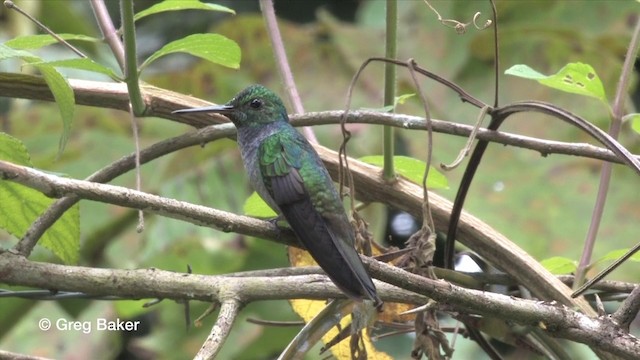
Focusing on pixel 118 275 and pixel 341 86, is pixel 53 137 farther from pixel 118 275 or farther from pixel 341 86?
pixel 118 275

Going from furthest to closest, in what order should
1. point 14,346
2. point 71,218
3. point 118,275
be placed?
point 14,346 → point 71,218 → point 118,275

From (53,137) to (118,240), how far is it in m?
0.63

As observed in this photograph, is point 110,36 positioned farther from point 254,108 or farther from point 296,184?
point 296,184

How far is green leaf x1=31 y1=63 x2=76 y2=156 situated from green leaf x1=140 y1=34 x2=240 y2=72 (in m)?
0.18

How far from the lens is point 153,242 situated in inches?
143

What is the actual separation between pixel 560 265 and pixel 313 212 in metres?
0.71

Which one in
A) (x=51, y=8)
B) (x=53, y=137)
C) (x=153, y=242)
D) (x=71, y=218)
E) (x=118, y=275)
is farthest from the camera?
(x=51, y=8)

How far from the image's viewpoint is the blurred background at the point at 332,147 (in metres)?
3.58

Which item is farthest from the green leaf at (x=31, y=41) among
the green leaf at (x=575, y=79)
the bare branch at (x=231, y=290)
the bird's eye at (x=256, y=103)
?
the green leaf at (x=575, y=79)

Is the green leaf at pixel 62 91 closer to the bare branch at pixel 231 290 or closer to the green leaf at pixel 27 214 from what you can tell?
the green leaf at pixel 27 214

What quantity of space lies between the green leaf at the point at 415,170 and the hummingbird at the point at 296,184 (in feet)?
0.58

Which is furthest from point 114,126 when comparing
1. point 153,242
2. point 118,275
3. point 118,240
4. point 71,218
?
point 118,275

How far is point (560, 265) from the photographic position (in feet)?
7.50

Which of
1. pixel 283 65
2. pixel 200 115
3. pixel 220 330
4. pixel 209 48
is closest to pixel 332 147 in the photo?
pixel 283 65
